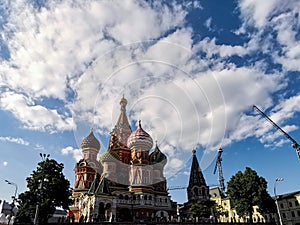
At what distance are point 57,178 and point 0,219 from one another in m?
21.4

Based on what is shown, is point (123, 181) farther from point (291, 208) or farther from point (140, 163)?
point (291, 208)

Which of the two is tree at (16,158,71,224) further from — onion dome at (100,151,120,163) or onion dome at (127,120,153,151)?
onion dome at (127,120,153,151)

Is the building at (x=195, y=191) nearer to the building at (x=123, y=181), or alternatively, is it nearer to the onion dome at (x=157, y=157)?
the building at (x=123, y=181)

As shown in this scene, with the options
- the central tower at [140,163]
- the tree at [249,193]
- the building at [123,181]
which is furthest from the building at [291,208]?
the central tower at [140,163]

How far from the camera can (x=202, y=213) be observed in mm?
56938

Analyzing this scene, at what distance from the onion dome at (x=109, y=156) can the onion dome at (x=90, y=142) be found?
13.7 feet

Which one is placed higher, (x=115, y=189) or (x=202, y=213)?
(x=115, y=189)

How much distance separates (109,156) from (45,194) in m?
30.8

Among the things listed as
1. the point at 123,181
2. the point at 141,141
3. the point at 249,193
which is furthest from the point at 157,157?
the point at 249,193

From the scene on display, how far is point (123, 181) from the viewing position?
221 feet

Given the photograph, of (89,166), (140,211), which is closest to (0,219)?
(140,211)

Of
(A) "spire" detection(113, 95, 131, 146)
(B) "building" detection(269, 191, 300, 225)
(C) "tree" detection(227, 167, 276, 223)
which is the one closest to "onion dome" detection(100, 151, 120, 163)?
(A) "spire" detection(113, 95, 131, 146)

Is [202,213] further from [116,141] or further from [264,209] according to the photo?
[116,141]

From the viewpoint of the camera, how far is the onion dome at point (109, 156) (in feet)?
225
